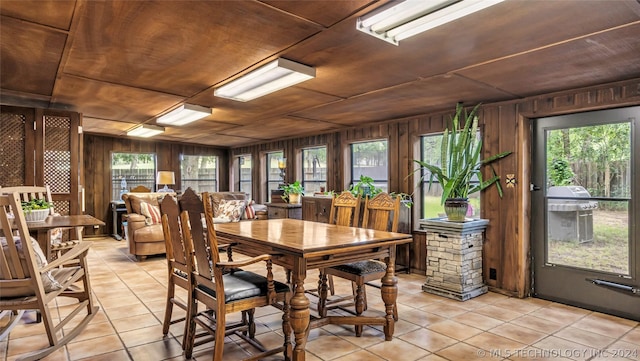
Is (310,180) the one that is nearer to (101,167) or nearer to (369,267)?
(369,267)

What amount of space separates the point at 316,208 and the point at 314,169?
1568 mm

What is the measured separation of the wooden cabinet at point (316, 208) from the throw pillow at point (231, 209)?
1.35m

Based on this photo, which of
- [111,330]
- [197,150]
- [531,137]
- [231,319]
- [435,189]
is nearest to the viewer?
[111,330]

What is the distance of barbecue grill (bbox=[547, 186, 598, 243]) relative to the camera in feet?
12.1

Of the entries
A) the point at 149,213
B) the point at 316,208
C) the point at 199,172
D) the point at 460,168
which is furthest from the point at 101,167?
the point at 460,168

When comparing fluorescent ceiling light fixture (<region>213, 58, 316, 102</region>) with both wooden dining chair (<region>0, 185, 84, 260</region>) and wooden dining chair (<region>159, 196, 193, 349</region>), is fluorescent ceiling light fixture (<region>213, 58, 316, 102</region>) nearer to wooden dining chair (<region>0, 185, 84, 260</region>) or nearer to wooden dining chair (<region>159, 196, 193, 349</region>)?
wooden dining chair (<region>159, 196, 193, 349</region>)

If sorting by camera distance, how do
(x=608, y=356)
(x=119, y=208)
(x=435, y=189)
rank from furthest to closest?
1. (x=119, y=208)
2. (x=435, y=189)
3. (x=608, y=356)

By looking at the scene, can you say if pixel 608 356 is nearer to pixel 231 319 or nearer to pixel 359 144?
pixel 231 319

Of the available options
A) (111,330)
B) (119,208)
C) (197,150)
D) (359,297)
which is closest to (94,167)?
(119,208)

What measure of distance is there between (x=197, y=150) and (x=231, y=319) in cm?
671

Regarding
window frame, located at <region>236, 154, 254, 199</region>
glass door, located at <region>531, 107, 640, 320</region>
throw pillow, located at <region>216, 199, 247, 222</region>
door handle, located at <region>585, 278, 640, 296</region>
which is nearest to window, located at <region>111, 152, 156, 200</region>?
window frame, located at <region>236, 154, 254, 199</region>

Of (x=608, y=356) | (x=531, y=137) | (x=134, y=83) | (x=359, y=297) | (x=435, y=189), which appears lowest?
(x=608, y=356)

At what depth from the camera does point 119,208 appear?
7.84 metres

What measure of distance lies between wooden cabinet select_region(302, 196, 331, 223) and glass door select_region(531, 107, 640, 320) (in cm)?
271
